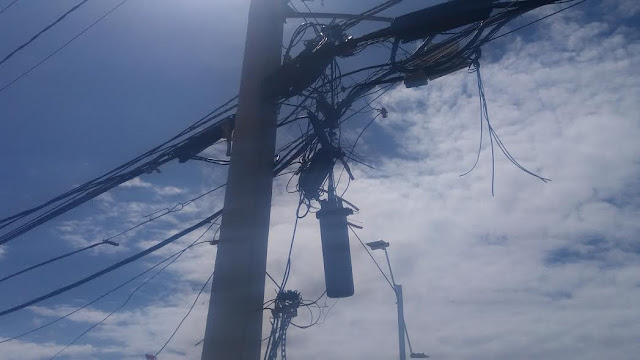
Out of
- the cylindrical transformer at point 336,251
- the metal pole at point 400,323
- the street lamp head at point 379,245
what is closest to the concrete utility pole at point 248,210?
the cylindrical transformer at point 336,251

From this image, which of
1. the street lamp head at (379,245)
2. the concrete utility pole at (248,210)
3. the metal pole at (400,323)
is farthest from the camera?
the metal pole at (400,323)

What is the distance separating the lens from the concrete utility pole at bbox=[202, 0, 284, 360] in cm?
564

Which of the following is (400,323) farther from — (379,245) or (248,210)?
(248,210)


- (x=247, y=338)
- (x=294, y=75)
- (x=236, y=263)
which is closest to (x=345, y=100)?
(x=294, y=75)

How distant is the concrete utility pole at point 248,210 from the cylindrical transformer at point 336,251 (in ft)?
2.17

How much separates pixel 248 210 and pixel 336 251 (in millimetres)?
1041

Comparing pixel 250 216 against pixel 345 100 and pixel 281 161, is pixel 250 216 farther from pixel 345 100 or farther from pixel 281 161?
pixel 345 100

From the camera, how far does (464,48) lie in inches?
243

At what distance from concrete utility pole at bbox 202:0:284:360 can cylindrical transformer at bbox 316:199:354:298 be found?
66cm

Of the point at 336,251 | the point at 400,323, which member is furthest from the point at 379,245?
the point at 400,323

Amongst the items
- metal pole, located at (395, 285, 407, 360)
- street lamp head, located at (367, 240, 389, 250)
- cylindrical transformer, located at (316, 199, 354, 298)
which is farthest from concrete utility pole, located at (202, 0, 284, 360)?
metal pole, located at (395, 285, 407, 360)

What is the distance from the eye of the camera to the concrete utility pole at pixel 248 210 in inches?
222

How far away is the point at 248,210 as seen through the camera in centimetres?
608

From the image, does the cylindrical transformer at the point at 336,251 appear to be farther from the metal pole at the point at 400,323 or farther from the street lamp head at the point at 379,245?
the metal pole at the point at 400,323
